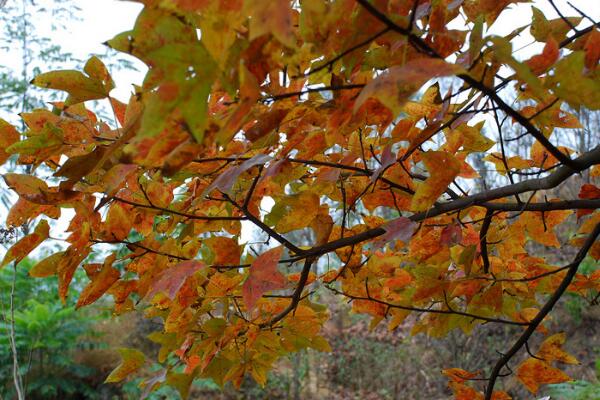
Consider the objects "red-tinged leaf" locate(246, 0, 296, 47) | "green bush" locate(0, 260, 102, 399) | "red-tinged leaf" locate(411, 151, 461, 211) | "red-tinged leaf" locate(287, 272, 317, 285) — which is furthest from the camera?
"green bush" locate(0, 260, 102, 399)

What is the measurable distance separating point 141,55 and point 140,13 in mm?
27

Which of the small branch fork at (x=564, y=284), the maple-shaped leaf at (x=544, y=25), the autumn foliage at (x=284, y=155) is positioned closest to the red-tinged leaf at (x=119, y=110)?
the autumn foliage at (x=284, y=155)

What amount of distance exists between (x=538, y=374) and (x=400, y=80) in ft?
2.36

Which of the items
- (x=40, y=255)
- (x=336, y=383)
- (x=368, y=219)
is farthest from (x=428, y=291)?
(x=40, y=255)

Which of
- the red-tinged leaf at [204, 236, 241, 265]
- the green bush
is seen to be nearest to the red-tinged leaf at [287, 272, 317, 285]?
the red-tinged leaf at [204, 236, 241, 265]

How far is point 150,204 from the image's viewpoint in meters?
0.63

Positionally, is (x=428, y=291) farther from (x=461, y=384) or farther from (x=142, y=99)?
(x=142, y=99)

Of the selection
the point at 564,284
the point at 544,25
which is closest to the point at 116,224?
the point at 544,25

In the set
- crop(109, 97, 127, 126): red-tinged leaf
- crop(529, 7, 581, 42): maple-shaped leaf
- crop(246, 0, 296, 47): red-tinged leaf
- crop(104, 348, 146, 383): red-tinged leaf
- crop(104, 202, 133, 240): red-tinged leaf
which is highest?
crop(529, 7, 581, 42): maple-shaped leaf

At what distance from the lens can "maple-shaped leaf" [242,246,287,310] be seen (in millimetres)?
521

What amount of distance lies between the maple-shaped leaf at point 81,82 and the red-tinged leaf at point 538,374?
75cm

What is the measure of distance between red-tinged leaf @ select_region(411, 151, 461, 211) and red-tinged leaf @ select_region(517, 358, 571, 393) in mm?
485

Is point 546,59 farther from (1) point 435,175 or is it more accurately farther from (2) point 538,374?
(2) point 538,374

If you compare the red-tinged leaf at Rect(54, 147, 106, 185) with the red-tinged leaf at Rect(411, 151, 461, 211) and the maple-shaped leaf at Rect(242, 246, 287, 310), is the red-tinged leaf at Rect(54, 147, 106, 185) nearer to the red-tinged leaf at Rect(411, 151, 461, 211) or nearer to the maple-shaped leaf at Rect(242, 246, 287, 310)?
A: the maple-shaped leaf at Rect(242, 246, 287, 310)
